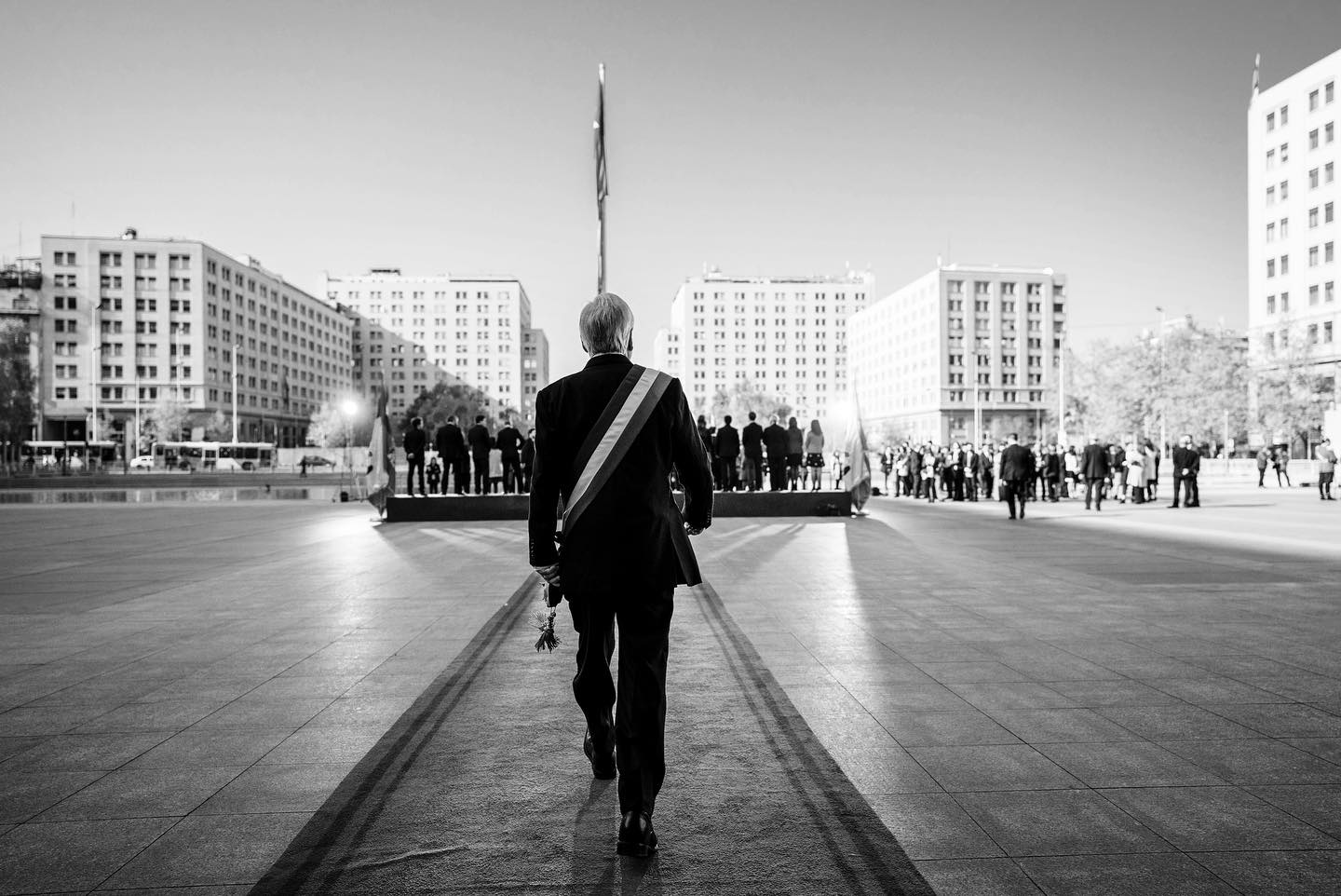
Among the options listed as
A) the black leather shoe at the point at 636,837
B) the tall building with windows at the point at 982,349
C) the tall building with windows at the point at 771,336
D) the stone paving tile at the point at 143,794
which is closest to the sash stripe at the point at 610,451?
the black leather shoe at the point at 636,837

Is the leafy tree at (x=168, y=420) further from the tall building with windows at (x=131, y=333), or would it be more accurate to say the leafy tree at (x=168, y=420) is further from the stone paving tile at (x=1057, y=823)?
the stone paving tile at (x=1057, y=823)

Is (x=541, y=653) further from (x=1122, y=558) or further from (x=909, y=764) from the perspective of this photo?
(x=1122, y=558)

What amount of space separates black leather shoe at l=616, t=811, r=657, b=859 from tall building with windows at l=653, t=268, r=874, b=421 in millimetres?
163248

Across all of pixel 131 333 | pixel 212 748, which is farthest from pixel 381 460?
pixel 131 333

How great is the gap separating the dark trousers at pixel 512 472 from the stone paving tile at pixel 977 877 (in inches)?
731

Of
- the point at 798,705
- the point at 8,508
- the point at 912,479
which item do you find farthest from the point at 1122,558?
the point at 8,508

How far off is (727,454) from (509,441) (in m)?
5.23

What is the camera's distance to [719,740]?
426 cm

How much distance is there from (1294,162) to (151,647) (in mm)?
76781

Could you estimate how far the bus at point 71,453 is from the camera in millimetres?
75188

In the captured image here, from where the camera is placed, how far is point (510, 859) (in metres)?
2.98

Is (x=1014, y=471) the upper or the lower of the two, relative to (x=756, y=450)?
lower

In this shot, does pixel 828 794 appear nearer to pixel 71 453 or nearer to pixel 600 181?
pixel 600 181

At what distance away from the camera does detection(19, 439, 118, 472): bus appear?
75.2 meters
